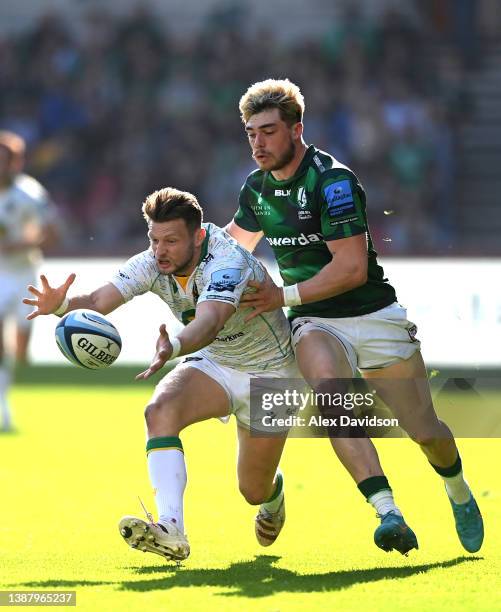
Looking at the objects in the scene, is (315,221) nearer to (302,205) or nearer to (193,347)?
(302,205)

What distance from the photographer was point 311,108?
2080 cm

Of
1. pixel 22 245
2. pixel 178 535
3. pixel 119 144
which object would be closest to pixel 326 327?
pixel 178 535

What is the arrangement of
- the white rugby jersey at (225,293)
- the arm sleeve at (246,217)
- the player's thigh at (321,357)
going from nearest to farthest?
the white rugby jersey at (225,293), the player's thigh at (321,357), the arm sleeve at (246,217)

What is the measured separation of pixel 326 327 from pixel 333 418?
55 centimetres

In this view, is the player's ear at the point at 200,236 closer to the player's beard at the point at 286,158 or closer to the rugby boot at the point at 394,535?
the player's beard at the point at 286,158

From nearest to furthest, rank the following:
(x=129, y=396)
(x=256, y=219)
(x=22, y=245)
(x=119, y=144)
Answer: (x=256, y=219) → (x=22, y=245) → (x=129, y=396) → (x=119, y=144)

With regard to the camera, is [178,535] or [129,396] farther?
[129,396]

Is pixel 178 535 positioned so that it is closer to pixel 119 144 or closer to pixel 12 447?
pixel 12 447

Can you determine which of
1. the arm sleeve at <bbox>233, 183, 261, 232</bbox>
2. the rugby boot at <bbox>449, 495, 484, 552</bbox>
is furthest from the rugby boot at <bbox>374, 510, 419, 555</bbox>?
the arm sleeve at <bbox>233, 183, 261, 232</bbox>

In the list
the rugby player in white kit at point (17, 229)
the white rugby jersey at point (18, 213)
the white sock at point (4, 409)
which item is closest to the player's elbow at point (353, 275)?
the white sock at point (4, 409)

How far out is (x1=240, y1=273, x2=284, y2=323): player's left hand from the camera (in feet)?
21.7

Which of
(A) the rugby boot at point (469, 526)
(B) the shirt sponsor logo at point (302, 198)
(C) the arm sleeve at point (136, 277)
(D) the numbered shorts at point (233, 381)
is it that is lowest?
(A) the rugby boot at point (469, 526)

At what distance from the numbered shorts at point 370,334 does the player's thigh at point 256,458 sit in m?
0.49

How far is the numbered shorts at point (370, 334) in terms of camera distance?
6988 millimetres
